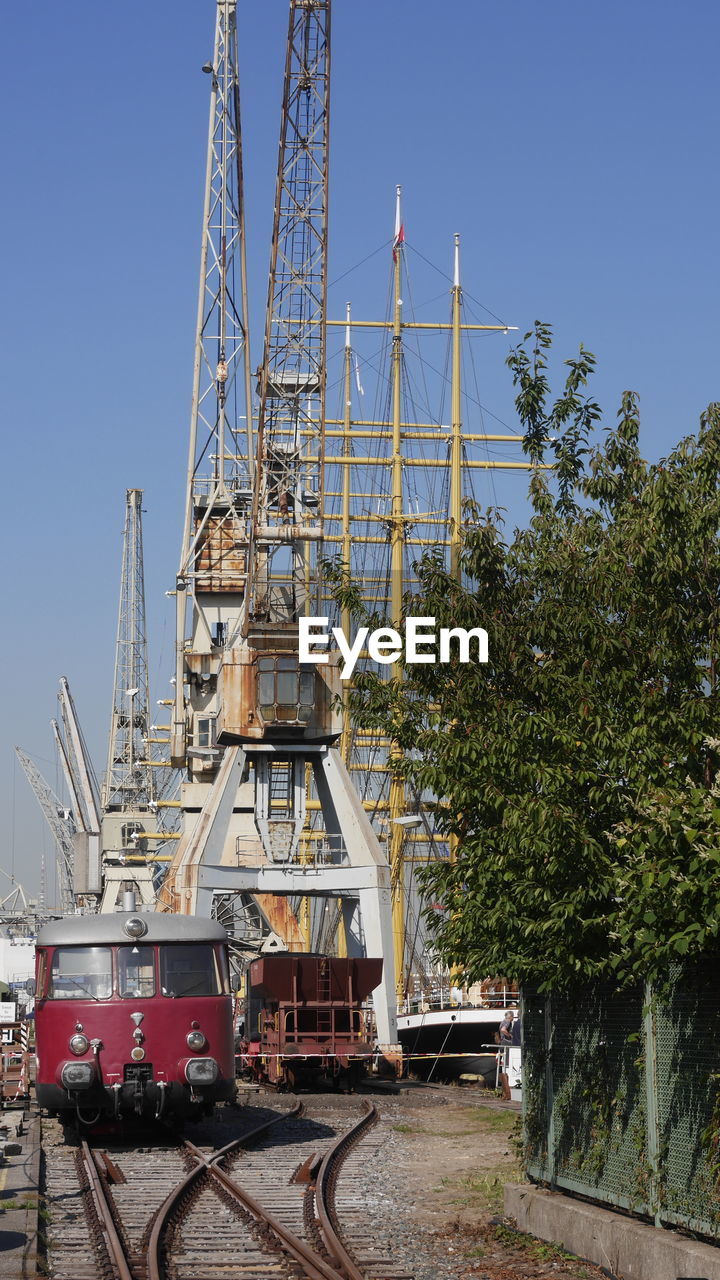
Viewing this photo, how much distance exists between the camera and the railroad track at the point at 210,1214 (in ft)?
39.8

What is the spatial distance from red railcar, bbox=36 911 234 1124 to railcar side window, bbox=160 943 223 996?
13 mm

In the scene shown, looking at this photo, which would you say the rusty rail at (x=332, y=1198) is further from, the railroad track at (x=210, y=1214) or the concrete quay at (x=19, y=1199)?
the concrete quay at (x=19, y=1199)

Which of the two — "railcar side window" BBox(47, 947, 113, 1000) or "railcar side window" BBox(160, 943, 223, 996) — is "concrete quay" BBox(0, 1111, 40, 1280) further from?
"railcar side window" BBox(160, 943, 223, 996)

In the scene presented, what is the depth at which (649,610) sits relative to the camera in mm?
14047

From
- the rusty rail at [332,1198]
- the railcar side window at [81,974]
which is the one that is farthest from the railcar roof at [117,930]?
the rusty rail at [332,1198]

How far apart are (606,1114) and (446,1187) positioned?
4783 millimetres

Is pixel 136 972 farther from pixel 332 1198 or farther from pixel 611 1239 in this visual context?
pixel 611 1239

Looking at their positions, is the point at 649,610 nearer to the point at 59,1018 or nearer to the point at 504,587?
the point at 504,587

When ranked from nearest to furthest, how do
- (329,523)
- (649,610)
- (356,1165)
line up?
(649,610) → (356,1165) → (329,523)

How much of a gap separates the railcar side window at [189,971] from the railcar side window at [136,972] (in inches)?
5.8

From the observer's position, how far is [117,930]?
20625 mm

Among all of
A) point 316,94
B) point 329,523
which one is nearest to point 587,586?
point 316,94

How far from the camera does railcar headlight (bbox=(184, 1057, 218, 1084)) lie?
1997 cm

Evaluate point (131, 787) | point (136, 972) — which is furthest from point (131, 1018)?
point (131, 787)
